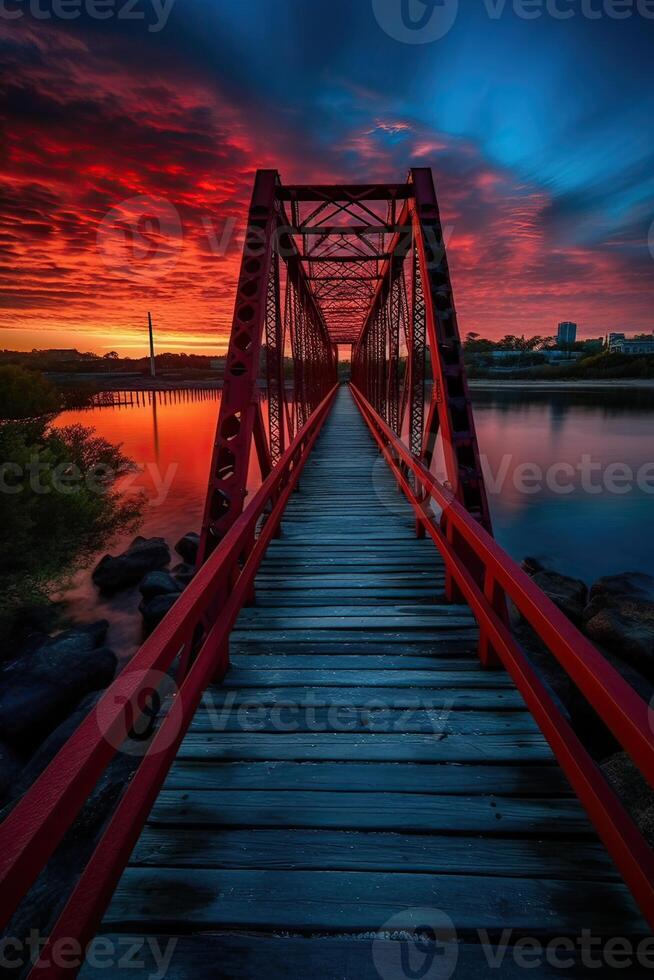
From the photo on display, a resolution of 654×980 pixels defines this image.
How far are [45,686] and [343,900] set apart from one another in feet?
21.3

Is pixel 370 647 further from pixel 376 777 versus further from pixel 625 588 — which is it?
pixel 625 588

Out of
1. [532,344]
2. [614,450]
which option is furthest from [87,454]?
[532,344]

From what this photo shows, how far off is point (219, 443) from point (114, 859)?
11.7ft

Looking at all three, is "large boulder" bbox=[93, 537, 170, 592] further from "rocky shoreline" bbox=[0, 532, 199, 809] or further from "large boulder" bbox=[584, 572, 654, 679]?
"large boulder" bbox=[584, 572, 654, 679]

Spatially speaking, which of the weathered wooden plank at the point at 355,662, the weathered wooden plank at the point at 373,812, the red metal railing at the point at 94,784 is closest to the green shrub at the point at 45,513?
the weathered wooden plank at the point at 355,662

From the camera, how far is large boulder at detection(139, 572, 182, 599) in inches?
428

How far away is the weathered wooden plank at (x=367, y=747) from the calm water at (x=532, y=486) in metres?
8.12

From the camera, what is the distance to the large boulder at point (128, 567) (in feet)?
43.1

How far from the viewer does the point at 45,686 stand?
22.4 feet

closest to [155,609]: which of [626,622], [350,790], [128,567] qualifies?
[128,567]

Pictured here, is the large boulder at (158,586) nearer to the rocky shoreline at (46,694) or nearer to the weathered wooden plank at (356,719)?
the rocky shoreline at (46,694)

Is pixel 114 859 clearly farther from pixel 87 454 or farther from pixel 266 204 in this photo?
pixel 87 454

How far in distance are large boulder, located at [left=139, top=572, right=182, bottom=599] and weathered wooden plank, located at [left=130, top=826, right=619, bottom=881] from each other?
8.86 metres

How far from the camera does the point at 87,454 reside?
899 inches
